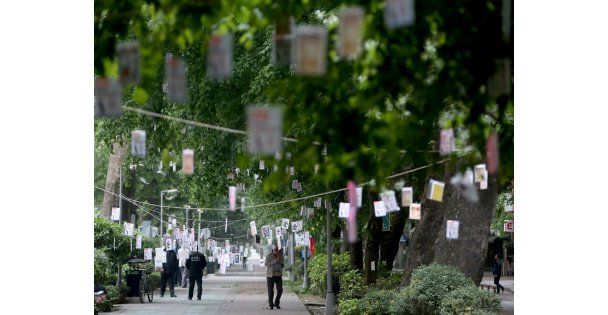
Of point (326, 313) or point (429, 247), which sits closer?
point (429, 247)

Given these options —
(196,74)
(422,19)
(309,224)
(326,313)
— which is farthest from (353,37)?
(309,224)

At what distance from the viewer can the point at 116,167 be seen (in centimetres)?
3120

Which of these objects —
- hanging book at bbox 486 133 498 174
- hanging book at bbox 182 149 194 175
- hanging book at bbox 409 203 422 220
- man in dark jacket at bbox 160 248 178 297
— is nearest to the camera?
hanging book at bbox 486 133 498 174

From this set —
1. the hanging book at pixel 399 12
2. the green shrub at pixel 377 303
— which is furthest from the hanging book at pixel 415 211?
the hanging book at pixel 399 12

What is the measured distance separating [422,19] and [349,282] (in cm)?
1719

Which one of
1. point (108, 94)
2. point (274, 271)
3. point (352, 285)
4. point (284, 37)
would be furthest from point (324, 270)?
point (284, 37)

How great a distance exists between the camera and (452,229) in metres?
17.0

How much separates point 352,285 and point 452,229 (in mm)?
7942

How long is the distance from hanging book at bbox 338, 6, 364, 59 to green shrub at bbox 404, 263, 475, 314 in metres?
9.03

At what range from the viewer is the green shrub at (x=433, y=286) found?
16.5 m

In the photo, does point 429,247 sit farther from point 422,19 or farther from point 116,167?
point 116,167

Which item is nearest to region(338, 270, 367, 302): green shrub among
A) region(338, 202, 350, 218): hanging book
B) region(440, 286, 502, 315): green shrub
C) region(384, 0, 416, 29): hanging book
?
region(338, 202, 350, 218): hanging book

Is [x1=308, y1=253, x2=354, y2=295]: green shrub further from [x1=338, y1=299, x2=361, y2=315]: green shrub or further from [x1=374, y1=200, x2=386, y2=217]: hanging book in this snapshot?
[x1=374, y1=200, x2=386, y2=217]: hanging book

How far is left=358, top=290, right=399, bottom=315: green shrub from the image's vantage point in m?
18.9
